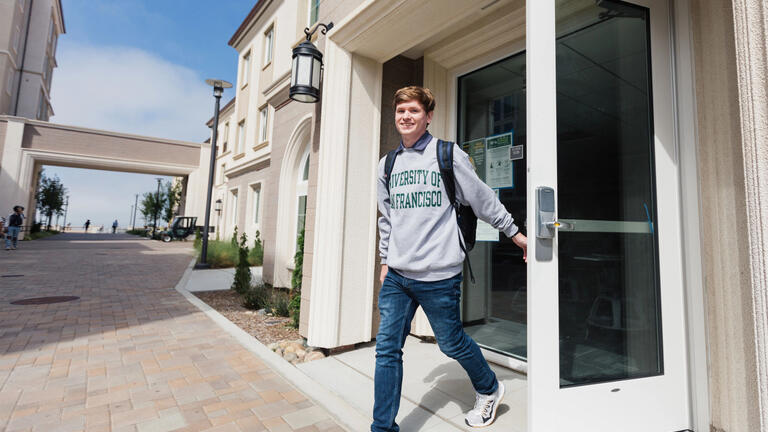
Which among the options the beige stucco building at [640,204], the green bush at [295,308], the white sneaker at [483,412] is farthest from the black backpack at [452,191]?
the green bush at [295,308]

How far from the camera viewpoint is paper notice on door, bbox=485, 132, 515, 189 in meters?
3.32

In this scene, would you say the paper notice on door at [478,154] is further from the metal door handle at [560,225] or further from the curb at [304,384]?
the curb at [304,384]

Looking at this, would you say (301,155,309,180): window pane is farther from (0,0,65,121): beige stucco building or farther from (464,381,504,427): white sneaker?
(0,0,65,121): beige stucco building

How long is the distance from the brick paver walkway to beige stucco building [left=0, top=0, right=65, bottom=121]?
24995 millimetres

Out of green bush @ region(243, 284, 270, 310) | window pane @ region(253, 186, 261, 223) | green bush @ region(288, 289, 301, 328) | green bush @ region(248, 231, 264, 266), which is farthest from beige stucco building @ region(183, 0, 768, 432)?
window pane @ region(253, 186, 261, 223)

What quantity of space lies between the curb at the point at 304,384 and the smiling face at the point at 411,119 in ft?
5.73

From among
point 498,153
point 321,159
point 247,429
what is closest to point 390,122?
point 321,159

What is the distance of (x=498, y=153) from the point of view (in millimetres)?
3424

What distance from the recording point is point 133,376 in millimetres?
2912

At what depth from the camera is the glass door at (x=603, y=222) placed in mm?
1685

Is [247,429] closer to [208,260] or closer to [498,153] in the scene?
[498,153]

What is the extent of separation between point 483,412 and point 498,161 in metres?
2.18

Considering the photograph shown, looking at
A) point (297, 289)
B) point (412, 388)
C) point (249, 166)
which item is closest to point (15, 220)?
point (249, 166)

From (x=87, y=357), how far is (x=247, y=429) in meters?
2.22
